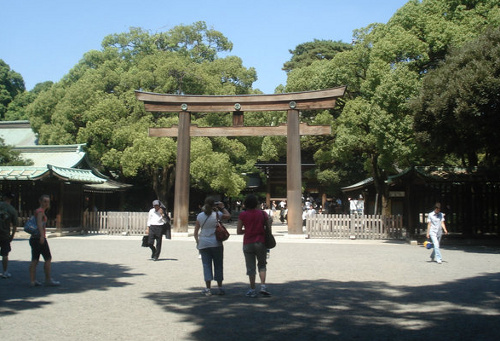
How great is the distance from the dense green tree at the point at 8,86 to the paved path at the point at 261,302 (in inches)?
1568

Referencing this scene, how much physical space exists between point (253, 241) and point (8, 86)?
49.4m

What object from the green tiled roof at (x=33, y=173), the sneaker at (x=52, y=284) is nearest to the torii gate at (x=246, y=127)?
the green tiled roof at (x=33, y=173)

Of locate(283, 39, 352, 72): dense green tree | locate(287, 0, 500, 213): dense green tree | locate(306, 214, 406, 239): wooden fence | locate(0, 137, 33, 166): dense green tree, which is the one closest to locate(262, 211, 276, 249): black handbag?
locate(287, 0, 500, 213): dense green tree

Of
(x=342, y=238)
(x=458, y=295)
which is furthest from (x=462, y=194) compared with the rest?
(x=458, y=295)

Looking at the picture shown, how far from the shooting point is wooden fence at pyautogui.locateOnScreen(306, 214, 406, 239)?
22094 millimetres

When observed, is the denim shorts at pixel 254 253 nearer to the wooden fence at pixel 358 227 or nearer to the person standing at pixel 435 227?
the person standing at pixel 435 227

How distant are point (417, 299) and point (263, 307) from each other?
255cm

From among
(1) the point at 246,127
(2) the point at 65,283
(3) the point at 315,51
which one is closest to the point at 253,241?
(2) the point at 65,283

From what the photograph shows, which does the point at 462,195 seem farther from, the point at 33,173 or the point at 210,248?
the point at 33,173

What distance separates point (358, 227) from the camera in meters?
22.2

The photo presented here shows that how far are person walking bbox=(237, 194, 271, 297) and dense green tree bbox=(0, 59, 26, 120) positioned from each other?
1784 inches

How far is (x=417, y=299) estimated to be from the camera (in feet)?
26.2

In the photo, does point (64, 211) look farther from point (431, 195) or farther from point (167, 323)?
point (167, 323)

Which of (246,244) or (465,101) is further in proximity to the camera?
(465,101)
